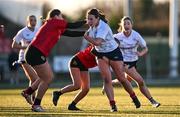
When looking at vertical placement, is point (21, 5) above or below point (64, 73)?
above

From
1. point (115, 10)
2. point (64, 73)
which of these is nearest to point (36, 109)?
point (64, 73)

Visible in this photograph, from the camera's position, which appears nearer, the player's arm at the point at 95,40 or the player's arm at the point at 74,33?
the player's arm at the point at 95,40

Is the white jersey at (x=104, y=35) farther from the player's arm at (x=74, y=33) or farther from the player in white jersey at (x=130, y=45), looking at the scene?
the player in white jersey at (x=130, y=45)

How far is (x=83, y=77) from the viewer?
1677cm

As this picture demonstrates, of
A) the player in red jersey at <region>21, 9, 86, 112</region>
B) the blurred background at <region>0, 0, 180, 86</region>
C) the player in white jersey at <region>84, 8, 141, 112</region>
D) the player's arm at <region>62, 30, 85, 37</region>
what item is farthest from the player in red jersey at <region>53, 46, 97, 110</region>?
the blurred background at <region>0, 0, 180, 86</region>

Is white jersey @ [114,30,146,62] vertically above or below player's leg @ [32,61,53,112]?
above

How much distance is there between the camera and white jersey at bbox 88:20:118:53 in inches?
617

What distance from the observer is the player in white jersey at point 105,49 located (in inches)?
617

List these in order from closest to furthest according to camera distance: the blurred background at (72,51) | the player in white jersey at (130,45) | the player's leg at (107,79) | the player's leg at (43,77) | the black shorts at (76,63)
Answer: the player's leg at (43,77) → the player's leg at (107,79) → the black shorts at (76,63) → the player in white jersey at (130,45) → the blurred background at (72,51)

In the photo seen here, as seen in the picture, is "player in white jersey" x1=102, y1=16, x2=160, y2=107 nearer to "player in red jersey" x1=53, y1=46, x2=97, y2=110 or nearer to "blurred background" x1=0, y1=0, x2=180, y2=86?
"player in red jersey" x1=53, y1=46, x2=97, y2=110

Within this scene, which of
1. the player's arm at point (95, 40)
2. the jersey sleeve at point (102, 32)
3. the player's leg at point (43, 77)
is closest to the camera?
the player's arm at point (95, 40)

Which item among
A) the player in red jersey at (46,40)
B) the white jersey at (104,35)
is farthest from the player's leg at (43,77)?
the white jersey at (104,35)

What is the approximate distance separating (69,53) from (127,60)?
80.8 feet

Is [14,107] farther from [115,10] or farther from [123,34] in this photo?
[115,10]
